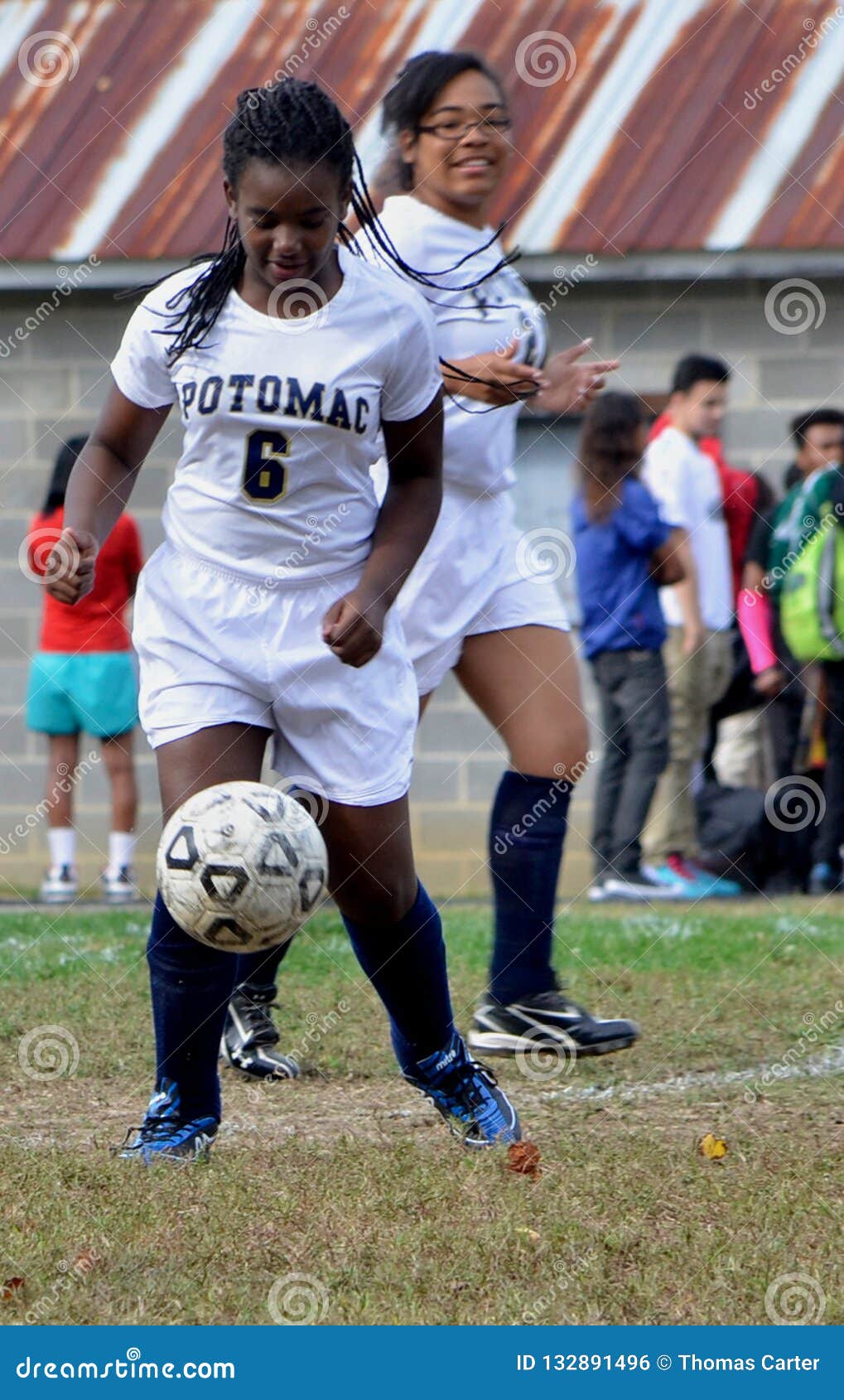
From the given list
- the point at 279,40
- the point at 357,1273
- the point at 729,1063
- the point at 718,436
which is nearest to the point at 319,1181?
the point at 357,1273

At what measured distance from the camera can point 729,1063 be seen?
5.11 meters

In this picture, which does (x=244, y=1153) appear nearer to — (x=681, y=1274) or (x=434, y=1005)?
(x=434, y=1005)

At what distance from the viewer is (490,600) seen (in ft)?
16.3

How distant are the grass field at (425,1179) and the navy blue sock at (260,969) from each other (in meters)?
0.24

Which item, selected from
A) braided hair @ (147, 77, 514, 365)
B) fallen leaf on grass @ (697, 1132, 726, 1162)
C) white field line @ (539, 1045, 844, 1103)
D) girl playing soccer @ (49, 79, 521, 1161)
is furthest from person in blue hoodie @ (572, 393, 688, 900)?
braided hair @ (147, 77, 514, 365)

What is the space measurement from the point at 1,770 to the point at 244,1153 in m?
7.42

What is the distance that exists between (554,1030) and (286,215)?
2.22 meters

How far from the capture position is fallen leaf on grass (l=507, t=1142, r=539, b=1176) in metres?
3.79

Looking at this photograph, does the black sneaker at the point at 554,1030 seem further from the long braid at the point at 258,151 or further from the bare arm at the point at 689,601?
the bare arm at the point at 689,601

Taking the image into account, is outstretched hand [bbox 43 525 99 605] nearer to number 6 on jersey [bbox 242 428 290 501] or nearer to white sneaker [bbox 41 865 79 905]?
number 6 on jersey [bbox 242 428 290 501]

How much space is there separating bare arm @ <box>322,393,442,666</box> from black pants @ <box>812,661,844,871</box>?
18.2 feet

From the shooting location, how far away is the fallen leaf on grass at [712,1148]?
401 cm

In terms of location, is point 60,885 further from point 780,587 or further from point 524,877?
point 524,877

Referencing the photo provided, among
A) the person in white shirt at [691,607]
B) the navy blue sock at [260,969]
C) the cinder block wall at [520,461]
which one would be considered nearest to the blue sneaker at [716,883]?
the person in white shirt at [691,607]
